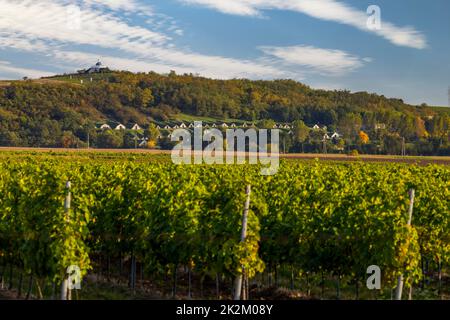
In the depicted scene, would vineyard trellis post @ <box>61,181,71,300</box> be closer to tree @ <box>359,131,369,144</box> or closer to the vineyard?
the vineyard

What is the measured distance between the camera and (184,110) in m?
170

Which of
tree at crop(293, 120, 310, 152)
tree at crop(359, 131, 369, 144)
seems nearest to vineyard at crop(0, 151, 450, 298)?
tree at crop(293, 120, 310, 152)

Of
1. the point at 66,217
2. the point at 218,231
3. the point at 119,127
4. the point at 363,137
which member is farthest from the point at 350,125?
the point at 66,217

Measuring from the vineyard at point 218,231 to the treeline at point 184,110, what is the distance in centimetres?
9938

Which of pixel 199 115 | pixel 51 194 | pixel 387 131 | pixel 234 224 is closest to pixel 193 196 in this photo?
pixel 234 224

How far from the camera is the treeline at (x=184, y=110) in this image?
125 metres

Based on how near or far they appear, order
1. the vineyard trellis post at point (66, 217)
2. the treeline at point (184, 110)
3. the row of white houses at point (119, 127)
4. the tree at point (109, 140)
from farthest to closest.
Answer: the row of white houses at point (119, 127)
the treeline at point (184, 110)
the tree at point (109, 140)
the vineyard trellis post at point (66, 217)

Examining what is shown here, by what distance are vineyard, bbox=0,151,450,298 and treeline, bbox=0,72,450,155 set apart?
326 feet

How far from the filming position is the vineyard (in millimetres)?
14047

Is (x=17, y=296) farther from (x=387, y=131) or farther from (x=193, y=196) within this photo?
(x=387, y=131)

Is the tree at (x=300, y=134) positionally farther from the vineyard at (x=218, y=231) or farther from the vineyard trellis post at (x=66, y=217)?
the vineyard trellis post at (x=66, y=217)

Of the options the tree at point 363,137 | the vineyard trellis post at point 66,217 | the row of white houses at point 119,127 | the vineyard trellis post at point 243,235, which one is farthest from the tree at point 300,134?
the vineyard trellis post at point 66,217

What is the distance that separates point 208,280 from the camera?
19438mm
